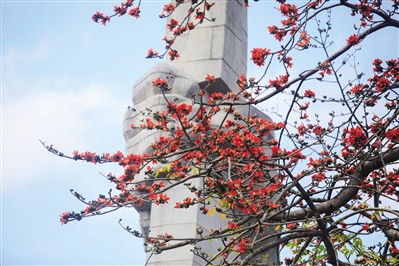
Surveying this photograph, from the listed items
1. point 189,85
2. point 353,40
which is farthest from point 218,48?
point 353,40

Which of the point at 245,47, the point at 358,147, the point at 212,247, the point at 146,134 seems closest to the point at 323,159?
→ the point at 358,147

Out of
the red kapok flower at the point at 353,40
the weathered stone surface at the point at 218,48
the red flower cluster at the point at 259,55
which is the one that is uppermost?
the weathered stone surface at the point at 218,48

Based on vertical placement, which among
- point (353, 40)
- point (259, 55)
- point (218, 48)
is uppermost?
point (218, 48)

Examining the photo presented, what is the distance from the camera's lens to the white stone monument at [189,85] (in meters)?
8.21

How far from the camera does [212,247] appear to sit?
27.0 feet

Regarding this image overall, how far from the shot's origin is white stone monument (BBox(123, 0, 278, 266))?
8.21 meters

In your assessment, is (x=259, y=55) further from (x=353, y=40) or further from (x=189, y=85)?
(x=189, y=85)

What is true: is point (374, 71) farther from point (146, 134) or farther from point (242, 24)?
point (242, 24)

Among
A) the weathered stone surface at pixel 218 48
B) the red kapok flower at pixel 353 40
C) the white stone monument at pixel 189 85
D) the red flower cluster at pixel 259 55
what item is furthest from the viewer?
the weathered stone surface at pixel 218 48

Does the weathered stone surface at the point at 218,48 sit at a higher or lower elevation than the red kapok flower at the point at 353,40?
higher

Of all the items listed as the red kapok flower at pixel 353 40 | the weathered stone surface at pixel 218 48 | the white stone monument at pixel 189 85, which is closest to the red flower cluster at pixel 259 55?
the red kapok flower at pixel 353 40

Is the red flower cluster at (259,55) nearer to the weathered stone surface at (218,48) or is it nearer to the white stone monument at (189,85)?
the white stone monument at (189,85)

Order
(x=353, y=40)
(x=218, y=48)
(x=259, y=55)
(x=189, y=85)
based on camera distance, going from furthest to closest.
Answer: (x=218, y=48), (x=189, y=85), (x=353, y=40), (x=259, y=55)

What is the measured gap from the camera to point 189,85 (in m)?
8.91
